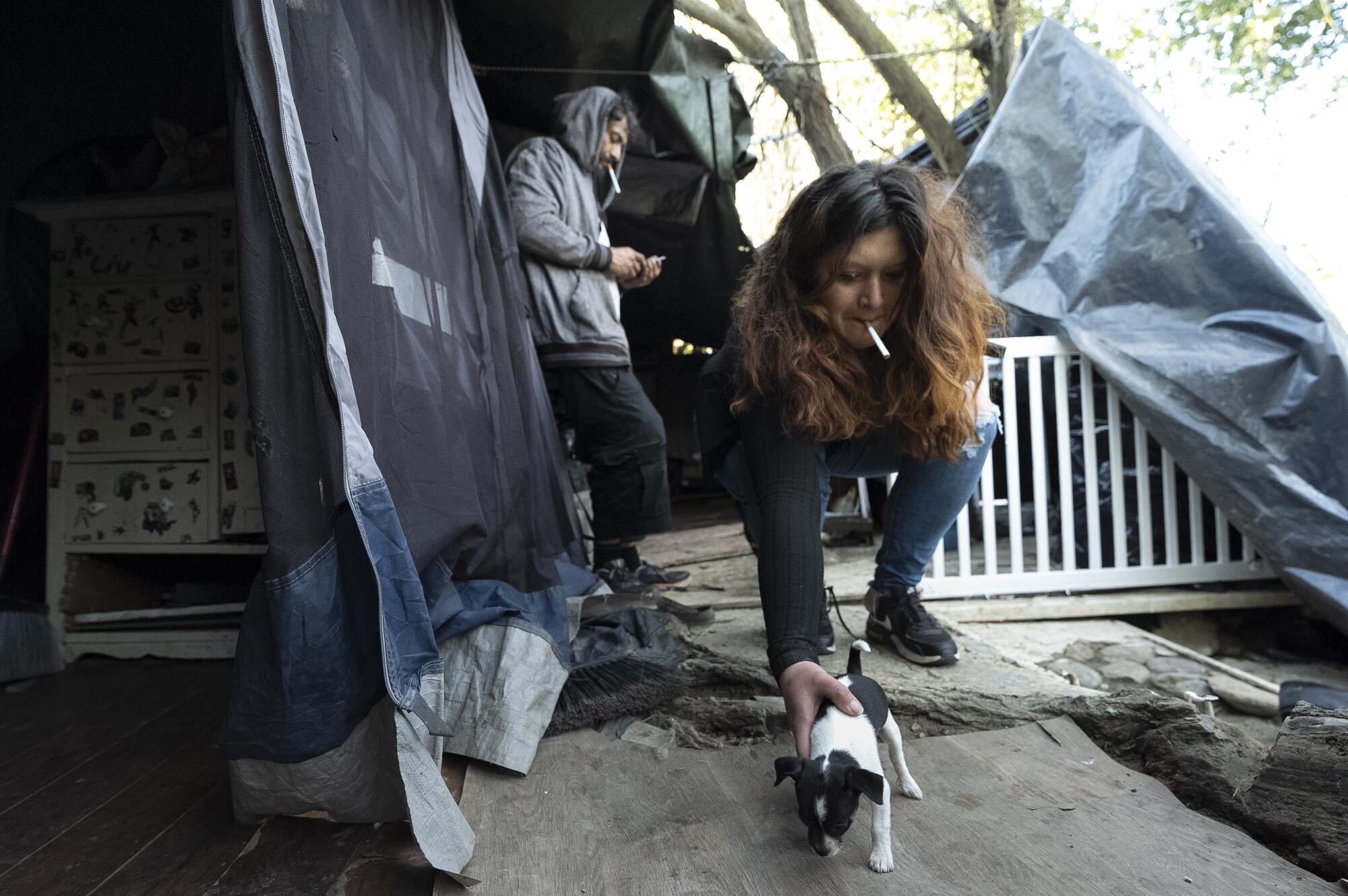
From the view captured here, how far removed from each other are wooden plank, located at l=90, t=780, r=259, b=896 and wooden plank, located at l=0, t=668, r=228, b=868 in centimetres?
17

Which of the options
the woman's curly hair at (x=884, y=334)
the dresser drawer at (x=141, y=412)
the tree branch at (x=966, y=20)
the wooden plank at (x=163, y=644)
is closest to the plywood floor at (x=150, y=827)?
the wooden plank at (x=163, y=644)

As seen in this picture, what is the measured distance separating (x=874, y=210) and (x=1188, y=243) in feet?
5.51

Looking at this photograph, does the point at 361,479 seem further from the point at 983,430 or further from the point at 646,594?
the point at 646,594

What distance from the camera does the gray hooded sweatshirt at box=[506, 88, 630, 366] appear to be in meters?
2.58

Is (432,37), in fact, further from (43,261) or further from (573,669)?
(573,669)

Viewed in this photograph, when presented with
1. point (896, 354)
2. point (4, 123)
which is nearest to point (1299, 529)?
point (896, 354)

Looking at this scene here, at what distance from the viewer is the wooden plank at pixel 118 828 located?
1130 millimetres

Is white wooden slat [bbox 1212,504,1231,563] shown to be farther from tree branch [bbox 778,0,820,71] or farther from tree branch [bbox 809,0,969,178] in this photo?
tree branch [bbox 778,0,820,71]

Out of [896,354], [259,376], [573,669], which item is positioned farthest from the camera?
[573,669]

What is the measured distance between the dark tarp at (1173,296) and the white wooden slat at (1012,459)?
23 centimetres

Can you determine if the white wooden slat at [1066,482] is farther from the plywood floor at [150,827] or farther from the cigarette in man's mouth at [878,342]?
the plywood floor at [150,827]

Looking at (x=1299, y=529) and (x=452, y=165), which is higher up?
(x=452, y=165)

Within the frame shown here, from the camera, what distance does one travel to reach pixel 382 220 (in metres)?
1.58

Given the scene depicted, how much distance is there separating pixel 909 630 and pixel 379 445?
1.32 metres
